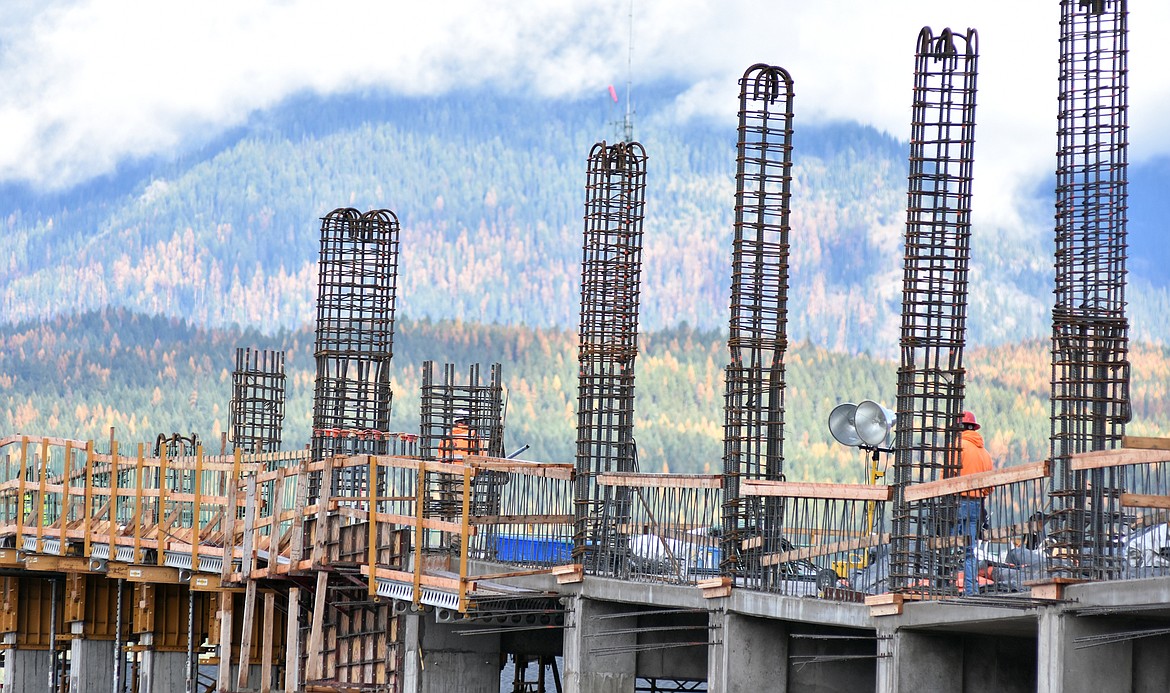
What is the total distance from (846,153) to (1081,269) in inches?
5619

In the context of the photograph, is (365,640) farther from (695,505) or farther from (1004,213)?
(1004,213)

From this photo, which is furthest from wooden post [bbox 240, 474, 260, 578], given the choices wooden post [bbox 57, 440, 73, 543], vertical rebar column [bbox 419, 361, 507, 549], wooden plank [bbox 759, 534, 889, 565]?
wooden plank [bbox 759, 534, 889, 565]

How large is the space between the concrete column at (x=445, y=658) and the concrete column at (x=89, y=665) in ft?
47.1

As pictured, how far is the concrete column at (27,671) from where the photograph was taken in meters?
42.7

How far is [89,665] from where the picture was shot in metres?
40.9

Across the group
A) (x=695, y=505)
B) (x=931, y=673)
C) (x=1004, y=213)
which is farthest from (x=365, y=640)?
(x=1004, y=213)

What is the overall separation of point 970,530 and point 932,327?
3894 millimetres

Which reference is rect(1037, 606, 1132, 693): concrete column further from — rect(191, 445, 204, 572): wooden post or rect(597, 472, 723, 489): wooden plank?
rect(191, 445, 204, 572): wooden post

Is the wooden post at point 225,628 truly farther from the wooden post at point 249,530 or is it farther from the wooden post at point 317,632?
the wooden post at point 317,632

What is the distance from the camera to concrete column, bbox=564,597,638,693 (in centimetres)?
2652

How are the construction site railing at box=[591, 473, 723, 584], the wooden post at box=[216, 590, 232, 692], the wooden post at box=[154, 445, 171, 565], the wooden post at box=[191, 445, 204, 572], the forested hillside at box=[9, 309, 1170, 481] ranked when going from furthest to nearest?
1. the forested hillside at box=[9, 309, 1170, 481]
2. the wooden post at box=[154, 445, 171, 565]
3. the wooden post at box=[216, 590, 232, 692]
4. the wooden post at box=[191, 445, 204, 572]
5. the construction site railing at box=[591, 473, 723, 584]

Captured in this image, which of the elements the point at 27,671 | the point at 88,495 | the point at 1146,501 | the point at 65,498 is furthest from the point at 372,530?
the point at 27,671

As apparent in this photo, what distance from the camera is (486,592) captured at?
26516mm

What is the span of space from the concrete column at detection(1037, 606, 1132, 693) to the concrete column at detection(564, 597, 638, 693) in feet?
28.4
